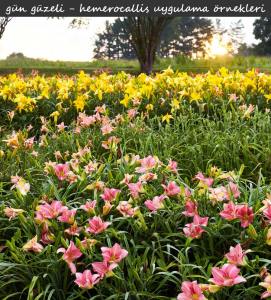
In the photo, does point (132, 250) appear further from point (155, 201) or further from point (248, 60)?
point (248, 60)

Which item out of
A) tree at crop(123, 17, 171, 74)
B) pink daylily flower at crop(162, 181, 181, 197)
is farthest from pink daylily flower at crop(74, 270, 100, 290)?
tree at crop(123, 17, 171, 74)

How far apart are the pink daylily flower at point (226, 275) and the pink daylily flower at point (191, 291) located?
2.7 inches

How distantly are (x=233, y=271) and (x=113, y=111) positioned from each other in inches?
147

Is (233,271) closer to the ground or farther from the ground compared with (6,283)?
farther from the ground

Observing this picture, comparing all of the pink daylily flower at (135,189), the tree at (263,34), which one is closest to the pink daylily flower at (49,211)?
the pink daylily flower at (135,189)

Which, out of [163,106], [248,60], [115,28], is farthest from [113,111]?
[115,28]

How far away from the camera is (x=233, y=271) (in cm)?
171

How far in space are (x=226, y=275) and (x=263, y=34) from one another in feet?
145

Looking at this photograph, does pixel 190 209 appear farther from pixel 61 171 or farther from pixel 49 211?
pixel 61 171

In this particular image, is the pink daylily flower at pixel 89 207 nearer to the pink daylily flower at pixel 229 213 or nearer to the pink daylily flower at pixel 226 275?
the pink daylily flower at pixel 229 213

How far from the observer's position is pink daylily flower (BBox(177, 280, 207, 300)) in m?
1.67

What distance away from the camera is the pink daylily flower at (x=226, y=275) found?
1.70 metres

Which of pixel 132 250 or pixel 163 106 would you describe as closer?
pixel 132 250

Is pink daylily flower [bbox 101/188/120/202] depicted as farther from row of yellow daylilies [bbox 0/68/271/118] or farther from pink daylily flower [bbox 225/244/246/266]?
row of yellow daylilies [bbox 0/68/271/118]
